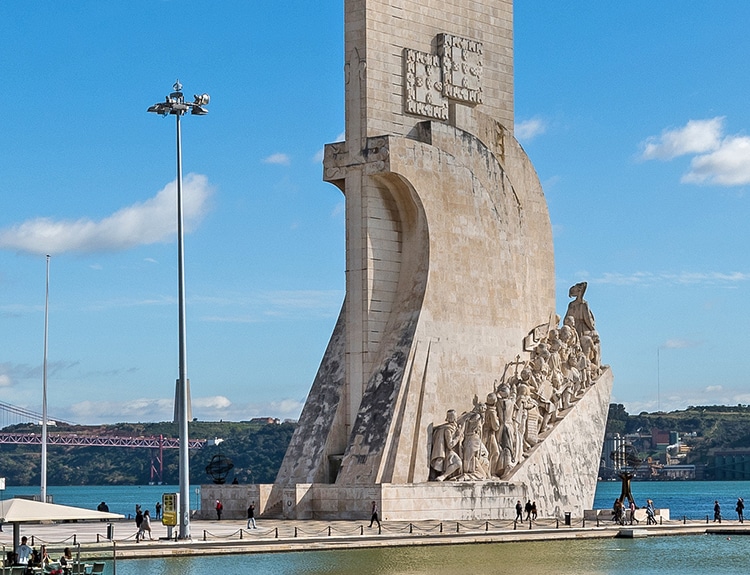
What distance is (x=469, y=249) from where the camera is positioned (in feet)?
102

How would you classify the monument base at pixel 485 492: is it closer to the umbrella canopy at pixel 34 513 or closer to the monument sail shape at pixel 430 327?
the monument sail shape at pixel 430 327

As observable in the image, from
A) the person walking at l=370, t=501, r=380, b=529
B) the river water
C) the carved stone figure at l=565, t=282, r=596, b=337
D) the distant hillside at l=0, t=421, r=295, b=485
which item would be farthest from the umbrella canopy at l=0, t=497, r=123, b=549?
the distant hillside at l=0, t=421, r=295, b=485

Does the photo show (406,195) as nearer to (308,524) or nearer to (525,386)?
(525,386)

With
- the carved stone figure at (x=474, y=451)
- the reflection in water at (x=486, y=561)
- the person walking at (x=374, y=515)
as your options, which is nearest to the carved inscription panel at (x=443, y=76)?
the carved stone figure at (x=474, y=451)

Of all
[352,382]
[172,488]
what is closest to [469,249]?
[352,382]

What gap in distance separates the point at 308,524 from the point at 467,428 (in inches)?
174

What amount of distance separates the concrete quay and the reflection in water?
1.46 ft

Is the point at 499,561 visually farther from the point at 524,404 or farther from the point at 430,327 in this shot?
the point at 524,404

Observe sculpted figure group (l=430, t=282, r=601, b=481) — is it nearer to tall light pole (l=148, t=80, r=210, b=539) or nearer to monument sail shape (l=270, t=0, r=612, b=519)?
monument sail shape (l=270, t=0, r=612, b=519)

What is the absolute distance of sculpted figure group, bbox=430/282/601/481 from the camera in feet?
96.9

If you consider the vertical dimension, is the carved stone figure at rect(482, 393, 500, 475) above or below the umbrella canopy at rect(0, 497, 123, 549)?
above

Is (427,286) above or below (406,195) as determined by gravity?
below

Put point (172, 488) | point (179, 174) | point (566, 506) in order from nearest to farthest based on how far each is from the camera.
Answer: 1. point (179, 174)
2. point (566, 506)
3. point (172, 488)

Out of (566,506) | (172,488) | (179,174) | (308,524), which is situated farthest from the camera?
(172,488)
